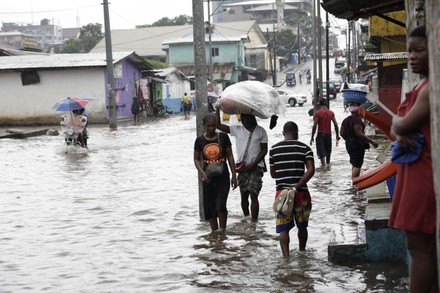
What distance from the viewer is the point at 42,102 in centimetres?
4441

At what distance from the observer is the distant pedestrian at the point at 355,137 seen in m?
12.5

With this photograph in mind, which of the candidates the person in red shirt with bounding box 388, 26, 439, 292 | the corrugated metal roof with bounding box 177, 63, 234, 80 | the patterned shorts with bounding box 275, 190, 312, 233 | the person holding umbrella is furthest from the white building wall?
the person in red shirt with bounding box 388, 26, 439, 292

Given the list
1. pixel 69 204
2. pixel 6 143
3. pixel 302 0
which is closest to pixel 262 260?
pixel 69 204

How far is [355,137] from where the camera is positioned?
A: 12688 millimetres

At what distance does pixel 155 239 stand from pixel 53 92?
35494 millimetres

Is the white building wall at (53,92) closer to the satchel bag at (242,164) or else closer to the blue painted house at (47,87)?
the blue painted house at (47,87)

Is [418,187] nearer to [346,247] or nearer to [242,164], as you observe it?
[346,247]

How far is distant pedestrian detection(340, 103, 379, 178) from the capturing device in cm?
1248

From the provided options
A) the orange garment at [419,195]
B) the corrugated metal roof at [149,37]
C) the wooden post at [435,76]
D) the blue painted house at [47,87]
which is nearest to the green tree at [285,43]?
the corrugated metal roof at [149,37]

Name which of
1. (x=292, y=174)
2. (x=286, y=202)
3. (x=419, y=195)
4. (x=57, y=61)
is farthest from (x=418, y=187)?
(x=57, y=61)

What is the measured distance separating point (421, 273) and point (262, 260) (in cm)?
421

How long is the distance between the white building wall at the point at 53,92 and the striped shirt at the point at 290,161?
120ft

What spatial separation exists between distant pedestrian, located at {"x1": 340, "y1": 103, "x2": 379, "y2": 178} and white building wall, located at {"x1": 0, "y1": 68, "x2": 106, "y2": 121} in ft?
106

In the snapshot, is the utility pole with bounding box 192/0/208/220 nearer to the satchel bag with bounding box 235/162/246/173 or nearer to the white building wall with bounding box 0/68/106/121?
the satchel bag with bounding box 235/162/246/173
